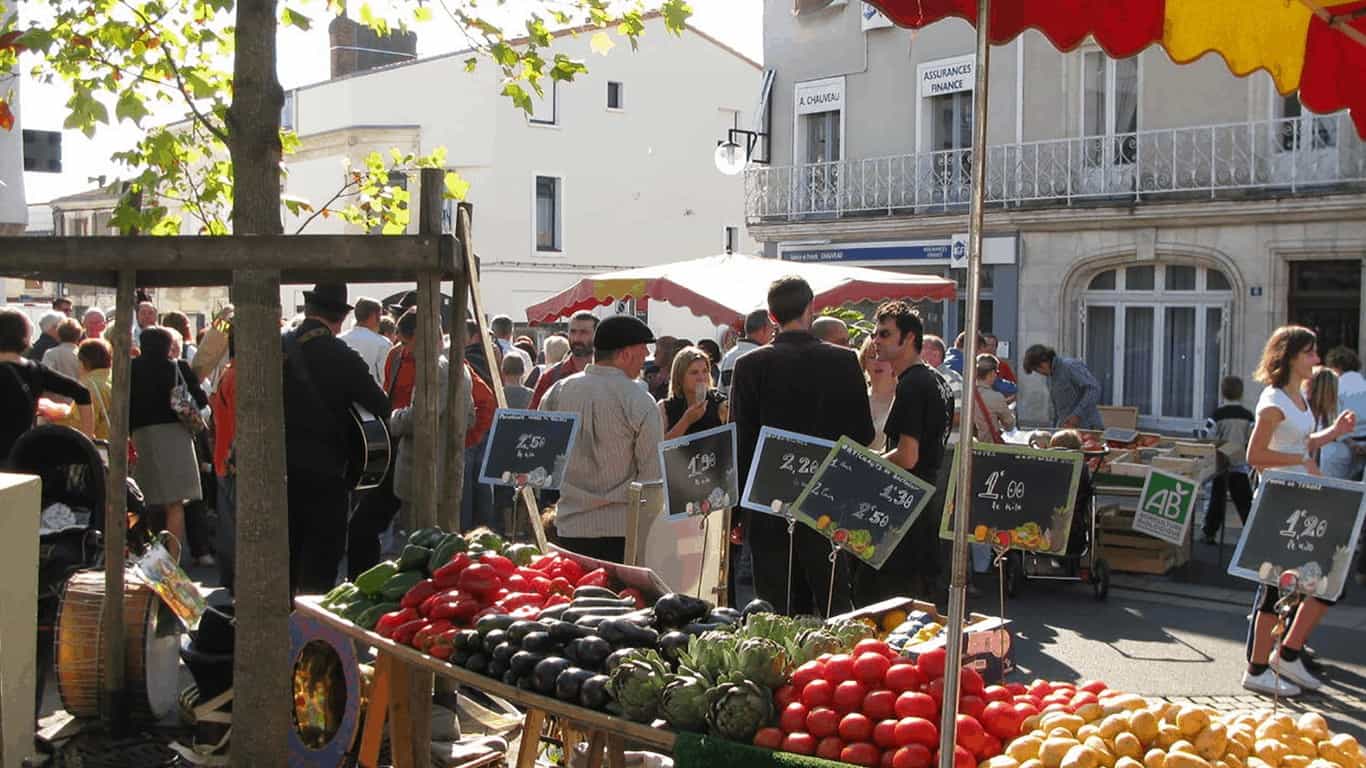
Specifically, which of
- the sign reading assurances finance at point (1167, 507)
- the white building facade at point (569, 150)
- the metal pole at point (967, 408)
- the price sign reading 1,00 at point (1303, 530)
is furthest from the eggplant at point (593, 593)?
the white building facade at point (569, 150)

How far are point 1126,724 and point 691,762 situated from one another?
115cm

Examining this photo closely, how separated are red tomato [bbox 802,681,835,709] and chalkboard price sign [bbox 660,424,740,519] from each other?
2.43 m

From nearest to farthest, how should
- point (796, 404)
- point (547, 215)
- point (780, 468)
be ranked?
point (780, 468) → point (796, 404) → point (547, 215)

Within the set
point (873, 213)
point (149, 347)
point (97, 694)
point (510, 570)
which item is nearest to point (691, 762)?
point (510, 570)

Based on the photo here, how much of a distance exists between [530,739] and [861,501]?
151cm

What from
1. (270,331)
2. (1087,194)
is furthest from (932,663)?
(1087,194)

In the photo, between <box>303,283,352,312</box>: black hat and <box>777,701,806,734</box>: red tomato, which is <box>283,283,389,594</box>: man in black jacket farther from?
<box>777,701,806,734</box>: red tomato

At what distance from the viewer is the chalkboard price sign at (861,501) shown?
17.3 feet

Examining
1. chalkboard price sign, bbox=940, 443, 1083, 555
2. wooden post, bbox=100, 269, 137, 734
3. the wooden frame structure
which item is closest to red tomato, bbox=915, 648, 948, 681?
chalkboard price sign, bbox=940, 443, 1083, 555

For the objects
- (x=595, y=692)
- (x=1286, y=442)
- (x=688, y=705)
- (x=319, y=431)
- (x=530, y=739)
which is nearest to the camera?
(x=688, y=705)

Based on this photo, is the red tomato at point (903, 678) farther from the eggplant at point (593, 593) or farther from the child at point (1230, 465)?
the child at point (1230, 465)

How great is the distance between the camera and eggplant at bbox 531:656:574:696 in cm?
431

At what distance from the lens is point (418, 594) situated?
16.9ft

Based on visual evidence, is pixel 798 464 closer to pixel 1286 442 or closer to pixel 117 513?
pixel 117 513
